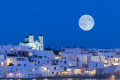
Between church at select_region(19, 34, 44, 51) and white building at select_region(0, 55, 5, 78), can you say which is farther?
church at select_region(19, 34, 44, 51)

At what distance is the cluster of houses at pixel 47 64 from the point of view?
135ft

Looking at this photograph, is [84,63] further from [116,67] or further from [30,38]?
[30,38]

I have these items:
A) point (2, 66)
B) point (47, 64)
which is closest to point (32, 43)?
point (47, 64)

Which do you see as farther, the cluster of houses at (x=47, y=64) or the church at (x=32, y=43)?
the church at (x=32, y=43)

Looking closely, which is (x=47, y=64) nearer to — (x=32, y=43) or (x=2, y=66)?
(x=2, y=66)

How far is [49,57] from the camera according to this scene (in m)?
47.0

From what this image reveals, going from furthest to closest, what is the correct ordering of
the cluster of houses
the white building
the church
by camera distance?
the church < the cluster of houses < the white building

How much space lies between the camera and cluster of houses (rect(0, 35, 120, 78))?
41031 mm

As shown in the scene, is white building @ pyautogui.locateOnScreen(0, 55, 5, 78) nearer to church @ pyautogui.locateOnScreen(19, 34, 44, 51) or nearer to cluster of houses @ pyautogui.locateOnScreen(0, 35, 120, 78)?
cluster of houses @ pyautogui.locateOnScreen(0, 35, 120, 78)

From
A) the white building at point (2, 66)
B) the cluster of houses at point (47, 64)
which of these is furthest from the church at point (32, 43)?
the white building at point (2, 66)

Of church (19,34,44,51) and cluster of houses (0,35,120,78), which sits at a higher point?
church (19,34,44,51)

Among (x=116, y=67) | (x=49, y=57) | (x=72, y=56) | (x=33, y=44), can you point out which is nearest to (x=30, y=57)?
(x=49, y=57)

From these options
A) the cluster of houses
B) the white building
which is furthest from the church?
the white building

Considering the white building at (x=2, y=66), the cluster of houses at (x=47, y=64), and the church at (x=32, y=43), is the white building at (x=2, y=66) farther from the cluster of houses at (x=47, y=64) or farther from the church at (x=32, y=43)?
the church at (x=32, y=43)
